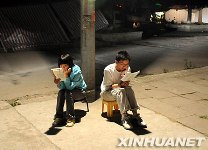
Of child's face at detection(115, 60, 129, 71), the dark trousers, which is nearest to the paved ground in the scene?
the dark trousers

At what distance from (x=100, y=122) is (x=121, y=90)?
850 millimetres

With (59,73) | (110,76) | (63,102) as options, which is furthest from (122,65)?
(63,102)

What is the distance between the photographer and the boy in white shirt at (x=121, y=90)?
598cm

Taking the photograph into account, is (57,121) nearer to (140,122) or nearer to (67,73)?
(67,73)

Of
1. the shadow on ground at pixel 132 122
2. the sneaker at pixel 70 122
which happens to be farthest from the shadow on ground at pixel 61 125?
the shadow on ground at pixel 132 122

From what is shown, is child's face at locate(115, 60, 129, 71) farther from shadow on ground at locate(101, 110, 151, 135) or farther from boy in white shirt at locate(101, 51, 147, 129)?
shadow on ground at locate(101, 110, 151, 135)

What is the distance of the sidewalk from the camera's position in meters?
5.40

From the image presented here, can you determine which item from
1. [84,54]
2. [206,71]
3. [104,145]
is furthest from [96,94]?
[206,71]

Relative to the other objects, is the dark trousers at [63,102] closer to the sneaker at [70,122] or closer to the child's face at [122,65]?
the sneaker at [70,122]

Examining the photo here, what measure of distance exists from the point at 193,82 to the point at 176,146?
15.1ft

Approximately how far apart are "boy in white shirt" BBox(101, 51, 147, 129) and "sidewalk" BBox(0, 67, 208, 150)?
24 centimetres

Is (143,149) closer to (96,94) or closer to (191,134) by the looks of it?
(191,134)

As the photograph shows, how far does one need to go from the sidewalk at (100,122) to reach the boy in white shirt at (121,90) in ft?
0.77

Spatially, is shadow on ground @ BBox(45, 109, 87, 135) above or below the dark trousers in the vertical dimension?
below
